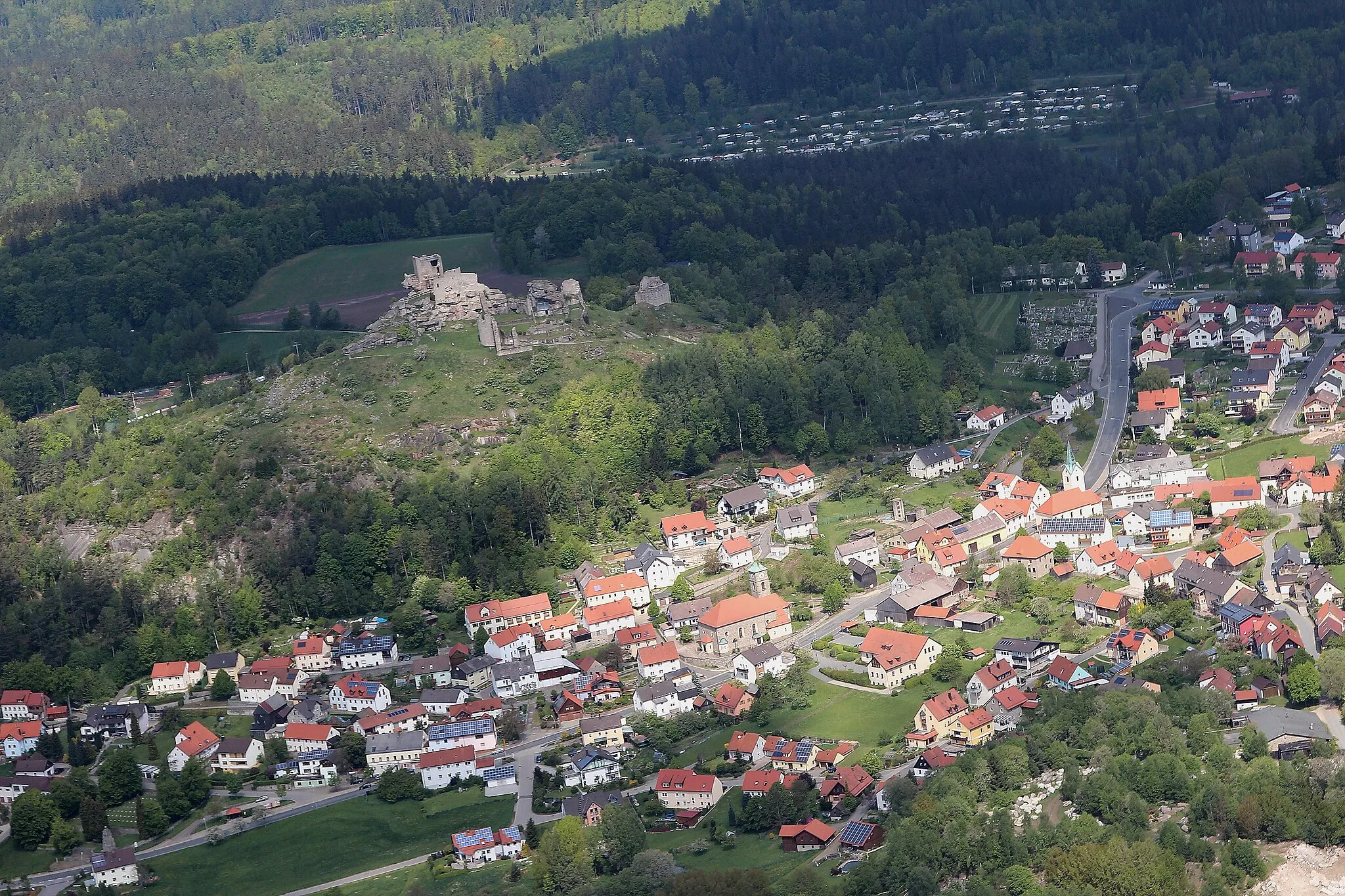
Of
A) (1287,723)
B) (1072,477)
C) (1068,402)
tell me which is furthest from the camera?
(1068,402)

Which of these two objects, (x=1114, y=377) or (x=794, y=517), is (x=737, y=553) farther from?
(x=1114, y=377)

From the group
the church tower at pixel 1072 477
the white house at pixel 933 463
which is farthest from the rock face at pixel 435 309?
the church tower at pixel 1072 477

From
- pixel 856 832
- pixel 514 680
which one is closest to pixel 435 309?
pixel 514 680

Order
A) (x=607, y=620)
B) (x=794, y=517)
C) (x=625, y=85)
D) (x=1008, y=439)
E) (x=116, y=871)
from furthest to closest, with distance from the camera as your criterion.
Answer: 1. (x=625, y=85)
2. (x=1008, y=439)
3. (x=794, y=517)
4. (x=607, y=620)
5. (x=116, y=871)

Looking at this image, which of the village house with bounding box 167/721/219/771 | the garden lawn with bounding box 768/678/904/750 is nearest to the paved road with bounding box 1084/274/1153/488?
the garden lawn with bounding box 768/678/904/750

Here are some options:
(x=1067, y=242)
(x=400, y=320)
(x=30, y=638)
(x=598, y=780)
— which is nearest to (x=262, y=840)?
(x=598, y=780)

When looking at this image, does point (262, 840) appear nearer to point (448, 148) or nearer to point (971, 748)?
point (971, 748)
